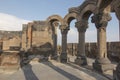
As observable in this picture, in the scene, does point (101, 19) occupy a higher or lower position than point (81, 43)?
higher

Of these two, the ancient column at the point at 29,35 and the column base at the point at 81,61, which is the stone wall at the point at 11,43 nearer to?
the ancient column at the point at 29,35

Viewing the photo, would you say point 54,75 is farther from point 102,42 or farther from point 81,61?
point 81,61

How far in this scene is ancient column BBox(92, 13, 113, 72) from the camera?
1022cm

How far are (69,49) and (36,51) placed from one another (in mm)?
8961

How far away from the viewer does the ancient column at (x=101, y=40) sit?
10.2m

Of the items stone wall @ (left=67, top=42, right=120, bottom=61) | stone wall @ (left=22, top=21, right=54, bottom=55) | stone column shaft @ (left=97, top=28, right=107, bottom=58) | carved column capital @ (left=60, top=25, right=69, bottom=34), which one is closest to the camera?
stone column shaft @ (left=97, top=28, right=107, bottom=58)

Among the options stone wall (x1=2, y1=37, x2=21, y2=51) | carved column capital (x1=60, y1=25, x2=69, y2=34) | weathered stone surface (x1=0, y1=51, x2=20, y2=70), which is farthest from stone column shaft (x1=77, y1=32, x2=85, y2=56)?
stone wall (x1=2, y1=37, x2=21, y2=51)

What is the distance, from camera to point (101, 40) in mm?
10484

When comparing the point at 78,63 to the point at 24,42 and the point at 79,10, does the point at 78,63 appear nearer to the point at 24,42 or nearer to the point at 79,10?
the point at 79,10

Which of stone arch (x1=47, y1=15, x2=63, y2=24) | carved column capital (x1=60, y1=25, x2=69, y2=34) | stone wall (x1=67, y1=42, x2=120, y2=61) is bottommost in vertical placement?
stone wall (x1=67, y1=42, x2=120, y2=61)

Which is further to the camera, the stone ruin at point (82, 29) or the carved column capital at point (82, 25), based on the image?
the carved column capital at point (82, 25)

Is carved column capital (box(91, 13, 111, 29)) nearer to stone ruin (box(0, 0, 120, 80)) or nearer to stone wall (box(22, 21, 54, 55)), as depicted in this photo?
stone ruin (box(0, 0, 120, 80))

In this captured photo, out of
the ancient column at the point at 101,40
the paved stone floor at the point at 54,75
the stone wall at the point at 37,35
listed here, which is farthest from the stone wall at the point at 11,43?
the ancient column at the point at 101,40

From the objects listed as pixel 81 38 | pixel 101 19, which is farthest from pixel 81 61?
pixel 101 19
